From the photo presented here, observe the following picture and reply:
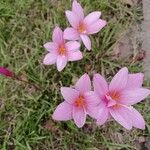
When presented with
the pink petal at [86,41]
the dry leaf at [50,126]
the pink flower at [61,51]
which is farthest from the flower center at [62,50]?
the dry leaf at [50,126]

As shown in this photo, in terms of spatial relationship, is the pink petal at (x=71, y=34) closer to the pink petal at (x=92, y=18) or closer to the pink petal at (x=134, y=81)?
the pink petal at (x=92, y=18)

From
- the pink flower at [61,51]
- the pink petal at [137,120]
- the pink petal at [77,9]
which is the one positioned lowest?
the pink petal at [137,120]

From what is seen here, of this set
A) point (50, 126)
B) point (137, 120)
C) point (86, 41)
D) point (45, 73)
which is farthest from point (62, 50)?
point (137, 120)

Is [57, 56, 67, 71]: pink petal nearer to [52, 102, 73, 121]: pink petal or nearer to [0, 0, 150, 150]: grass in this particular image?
[0, 0, 150, 150]: grass

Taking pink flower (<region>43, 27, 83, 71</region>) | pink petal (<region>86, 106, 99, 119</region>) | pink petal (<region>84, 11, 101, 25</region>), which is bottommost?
pink petal (<region>86, 106, 99, 119</region>)

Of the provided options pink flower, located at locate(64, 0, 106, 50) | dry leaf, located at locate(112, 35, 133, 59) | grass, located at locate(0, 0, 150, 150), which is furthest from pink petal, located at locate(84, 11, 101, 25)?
dry leaf, located at locate(112, 35, 133, 59)
